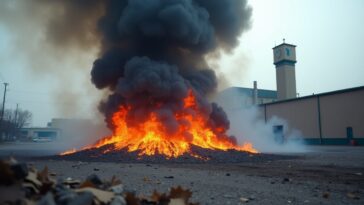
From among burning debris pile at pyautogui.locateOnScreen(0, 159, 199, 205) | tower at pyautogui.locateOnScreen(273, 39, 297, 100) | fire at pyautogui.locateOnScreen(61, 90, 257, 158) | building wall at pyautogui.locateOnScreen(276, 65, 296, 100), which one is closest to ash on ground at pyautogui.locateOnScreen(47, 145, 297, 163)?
fire at pyautogui.locateOnScreen(61, 90, 257, 158)

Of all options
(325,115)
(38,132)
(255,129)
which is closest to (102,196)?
(255,129)

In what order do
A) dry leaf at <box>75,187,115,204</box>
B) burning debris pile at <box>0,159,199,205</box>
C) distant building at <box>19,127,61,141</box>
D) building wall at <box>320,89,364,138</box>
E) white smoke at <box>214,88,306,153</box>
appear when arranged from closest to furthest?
burning debris pile at <box>0,159,199,205</box>, dry leaf at <box>75,187,115,204</box>, building wall at <box>320,89,364,138</box>, white smoke at <box>214,88,306,153</box>, distant building at <box>19,127,61,141</box>

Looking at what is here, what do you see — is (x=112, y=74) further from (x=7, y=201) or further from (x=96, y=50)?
(x=7, y=201)

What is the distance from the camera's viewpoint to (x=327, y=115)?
3606 cm

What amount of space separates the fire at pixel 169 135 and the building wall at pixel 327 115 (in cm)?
1733

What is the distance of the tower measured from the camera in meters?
50.4

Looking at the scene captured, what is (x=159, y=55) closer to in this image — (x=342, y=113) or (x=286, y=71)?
(x=342, y=113)

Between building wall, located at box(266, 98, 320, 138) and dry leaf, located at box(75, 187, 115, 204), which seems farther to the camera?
building wall, located at box(266, 98, 320, 138)

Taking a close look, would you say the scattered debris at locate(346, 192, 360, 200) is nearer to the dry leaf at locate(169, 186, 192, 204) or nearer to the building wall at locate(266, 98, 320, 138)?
the dry leaf at locate(169, 186, 192, 204)

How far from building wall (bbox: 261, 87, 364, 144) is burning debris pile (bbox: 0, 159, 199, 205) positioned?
110 ft

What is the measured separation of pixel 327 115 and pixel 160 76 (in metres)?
25.0

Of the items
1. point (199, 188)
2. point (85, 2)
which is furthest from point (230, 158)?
point (85, 2)

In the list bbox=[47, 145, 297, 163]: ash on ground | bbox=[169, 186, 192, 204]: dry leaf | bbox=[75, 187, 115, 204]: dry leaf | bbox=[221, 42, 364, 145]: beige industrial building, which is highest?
bbox=[221, 42, 364, 145]: beige industrial building

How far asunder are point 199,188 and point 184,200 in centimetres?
267
